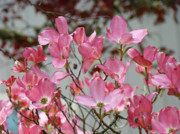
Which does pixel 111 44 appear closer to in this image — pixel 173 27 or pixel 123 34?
pixel 173 27

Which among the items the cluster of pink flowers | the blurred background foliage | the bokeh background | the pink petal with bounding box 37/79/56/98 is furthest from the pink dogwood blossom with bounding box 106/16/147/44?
the blurred background foliage

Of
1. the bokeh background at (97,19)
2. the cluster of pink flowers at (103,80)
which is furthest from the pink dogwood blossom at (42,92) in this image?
the bokeh background at (97,19)

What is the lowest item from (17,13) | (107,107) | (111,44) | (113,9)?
(107,107)

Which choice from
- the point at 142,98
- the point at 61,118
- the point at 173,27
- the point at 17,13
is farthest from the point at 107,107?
the point at 173,27

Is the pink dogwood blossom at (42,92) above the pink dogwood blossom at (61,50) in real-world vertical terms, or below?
below

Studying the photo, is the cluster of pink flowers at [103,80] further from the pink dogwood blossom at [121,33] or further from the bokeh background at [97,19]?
the bokeh background at [97,19]

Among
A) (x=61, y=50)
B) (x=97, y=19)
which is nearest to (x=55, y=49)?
(x=61, y=50)

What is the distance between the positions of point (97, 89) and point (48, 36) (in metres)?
0.11

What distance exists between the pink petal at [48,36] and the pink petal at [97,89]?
0.09m

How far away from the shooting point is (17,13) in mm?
2367

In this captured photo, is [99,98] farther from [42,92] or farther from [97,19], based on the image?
[97,19]

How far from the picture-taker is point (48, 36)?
373 millimetres

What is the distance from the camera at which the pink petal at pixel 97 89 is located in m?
0.33

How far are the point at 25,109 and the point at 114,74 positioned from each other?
226 mm
